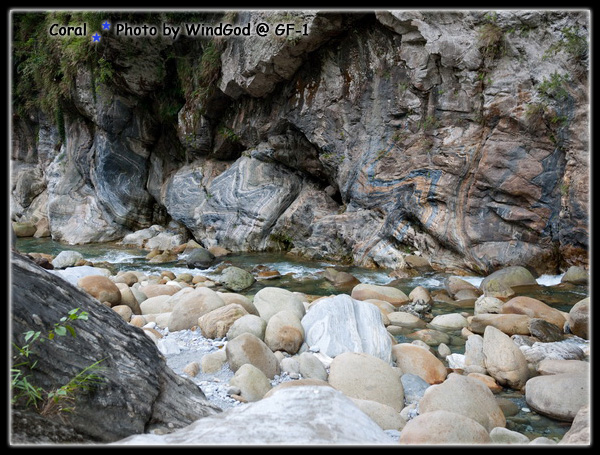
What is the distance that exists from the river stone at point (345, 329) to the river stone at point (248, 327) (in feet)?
1.47

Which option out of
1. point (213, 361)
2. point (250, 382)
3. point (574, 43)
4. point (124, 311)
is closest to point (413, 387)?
point (250, 382)

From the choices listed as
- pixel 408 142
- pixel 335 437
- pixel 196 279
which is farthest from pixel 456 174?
pixel 335 437

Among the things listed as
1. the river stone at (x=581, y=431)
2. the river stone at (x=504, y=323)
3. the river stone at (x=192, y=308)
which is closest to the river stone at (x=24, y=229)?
the river stone at (x=192, y=308)

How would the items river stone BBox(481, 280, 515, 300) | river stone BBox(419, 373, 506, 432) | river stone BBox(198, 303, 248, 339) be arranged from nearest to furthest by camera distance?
river stone BBox(419, 373, 506, 432)
river stone BBox(198, 303, 248, 339)
river stone BBox(481, 280, 515, 300)

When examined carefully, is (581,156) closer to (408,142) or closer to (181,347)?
(408,142)

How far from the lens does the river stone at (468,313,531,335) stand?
15.7 ft

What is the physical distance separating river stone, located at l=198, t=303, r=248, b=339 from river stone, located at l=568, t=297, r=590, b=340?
3.73m

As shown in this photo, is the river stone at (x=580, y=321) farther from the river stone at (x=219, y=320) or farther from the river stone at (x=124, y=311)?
the river stone at (x=124, y=311)

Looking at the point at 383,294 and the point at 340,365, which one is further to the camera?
the point at 383,294

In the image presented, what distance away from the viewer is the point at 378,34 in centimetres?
977

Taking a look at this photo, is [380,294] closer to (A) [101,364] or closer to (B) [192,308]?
(B) [192,308]

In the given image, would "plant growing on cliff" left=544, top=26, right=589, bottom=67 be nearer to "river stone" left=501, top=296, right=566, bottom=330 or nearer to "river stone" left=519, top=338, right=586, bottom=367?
"river stone" left=501, top=296, right=566, bottom=330

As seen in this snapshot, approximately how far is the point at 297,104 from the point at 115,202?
27.0 ft

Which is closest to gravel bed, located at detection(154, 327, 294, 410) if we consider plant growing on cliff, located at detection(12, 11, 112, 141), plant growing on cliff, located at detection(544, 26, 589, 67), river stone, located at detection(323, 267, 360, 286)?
river stone, located at detection(323, 267, 360, 286)
